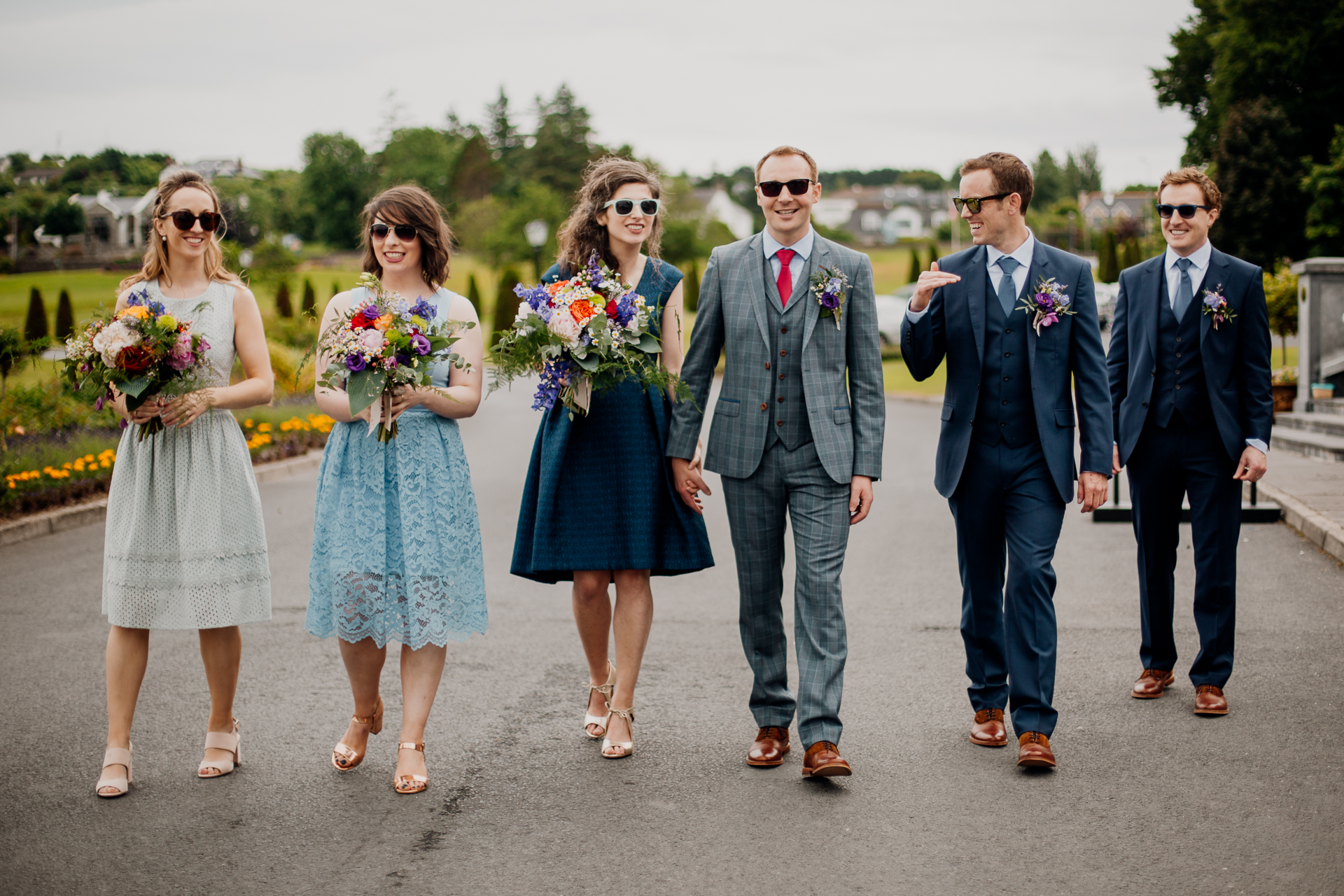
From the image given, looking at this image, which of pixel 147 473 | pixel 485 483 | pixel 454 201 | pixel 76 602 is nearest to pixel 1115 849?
pixel 147 473

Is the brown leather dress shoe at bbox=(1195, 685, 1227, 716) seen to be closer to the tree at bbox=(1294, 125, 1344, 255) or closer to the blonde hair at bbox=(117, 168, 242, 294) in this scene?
the blonde hair at bbox=(117, 168, 242, 294)

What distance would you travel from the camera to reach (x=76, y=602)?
25.8 feet

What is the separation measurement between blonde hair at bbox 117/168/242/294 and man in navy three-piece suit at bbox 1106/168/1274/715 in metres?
4.03

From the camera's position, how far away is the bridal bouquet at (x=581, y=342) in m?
4.57

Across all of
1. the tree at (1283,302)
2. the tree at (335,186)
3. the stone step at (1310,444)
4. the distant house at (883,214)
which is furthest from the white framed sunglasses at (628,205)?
the distant house at (883,214)

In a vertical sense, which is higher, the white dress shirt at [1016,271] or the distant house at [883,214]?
the distant house at [883,214]

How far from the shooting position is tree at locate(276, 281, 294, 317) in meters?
38.3

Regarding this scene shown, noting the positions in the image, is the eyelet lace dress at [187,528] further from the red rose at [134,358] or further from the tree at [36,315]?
the tree at [36,315]

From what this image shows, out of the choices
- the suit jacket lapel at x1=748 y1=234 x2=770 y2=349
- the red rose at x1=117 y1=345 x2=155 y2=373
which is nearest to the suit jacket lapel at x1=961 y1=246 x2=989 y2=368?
the suit jacket lapel at x1=748 y1=234 x2=770 y2=349

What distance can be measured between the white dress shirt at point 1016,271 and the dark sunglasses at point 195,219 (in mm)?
2826

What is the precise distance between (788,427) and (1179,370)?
2.12m

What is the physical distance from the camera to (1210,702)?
525 centimetres

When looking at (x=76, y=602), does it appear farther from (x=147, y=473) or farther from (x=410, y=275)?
(x=410, y=275)

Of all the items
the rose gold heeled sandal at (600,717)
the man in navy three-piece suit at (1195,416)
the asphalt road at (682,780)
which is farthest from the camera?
the man in navy three-piece suit at (1195,416)
